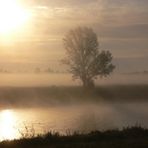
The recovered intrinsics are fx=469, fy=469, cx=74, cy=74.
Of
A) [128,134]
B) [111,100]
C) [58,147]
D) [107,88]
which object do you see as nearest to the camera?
[58,147]

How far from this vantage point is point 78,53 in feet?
222

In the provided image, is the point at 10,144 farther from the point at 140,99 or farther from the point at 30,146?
the point at 140,99

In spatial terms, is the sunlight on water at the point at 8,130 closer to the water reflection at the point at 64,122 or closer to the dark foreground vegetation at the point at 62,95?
the water reflection at the point at 64,122

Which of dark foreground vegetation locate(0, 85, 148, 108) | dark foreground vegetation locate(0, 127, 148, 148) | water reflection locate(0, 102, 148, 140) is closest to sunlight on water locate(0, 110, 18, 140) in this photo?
water reflection locate(0, 102, 148, 140)

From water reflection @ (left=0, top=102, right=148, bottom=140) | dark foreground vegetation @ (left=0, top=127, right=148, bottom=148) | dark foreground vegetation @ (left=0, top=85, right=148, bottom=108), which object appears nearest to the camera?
dark foreground vegetation @ (left=0, top=127, right=148, bottom=148)

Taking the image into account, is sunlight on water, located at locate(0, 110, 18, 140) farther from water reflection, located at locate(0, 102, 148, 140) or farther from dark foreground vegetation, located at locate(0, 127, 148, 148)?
dark foreground vegetation, located at locate(0, 127, 148, 148)

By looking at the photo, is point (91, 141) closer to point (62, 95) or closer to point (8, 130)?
point (8, 130)

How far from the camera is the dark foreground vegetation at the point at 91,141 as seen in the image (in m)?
12.6

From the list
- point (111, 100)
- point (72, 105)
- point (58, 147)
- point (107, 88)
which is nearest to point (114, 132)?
point (58, 147)

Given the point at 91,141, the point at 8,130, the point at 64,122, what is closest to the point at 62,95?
the point at 64,122

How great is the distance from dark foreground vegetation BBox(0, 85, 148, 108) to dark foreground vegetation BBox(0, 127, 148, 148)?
47.1 m

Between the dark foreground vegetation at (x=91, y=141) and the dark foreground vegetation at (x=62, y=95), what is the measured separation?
154ft

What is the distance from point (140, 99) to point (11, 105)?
62.8 feet

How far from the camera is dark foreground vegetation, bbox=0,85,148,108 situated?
207 feet
